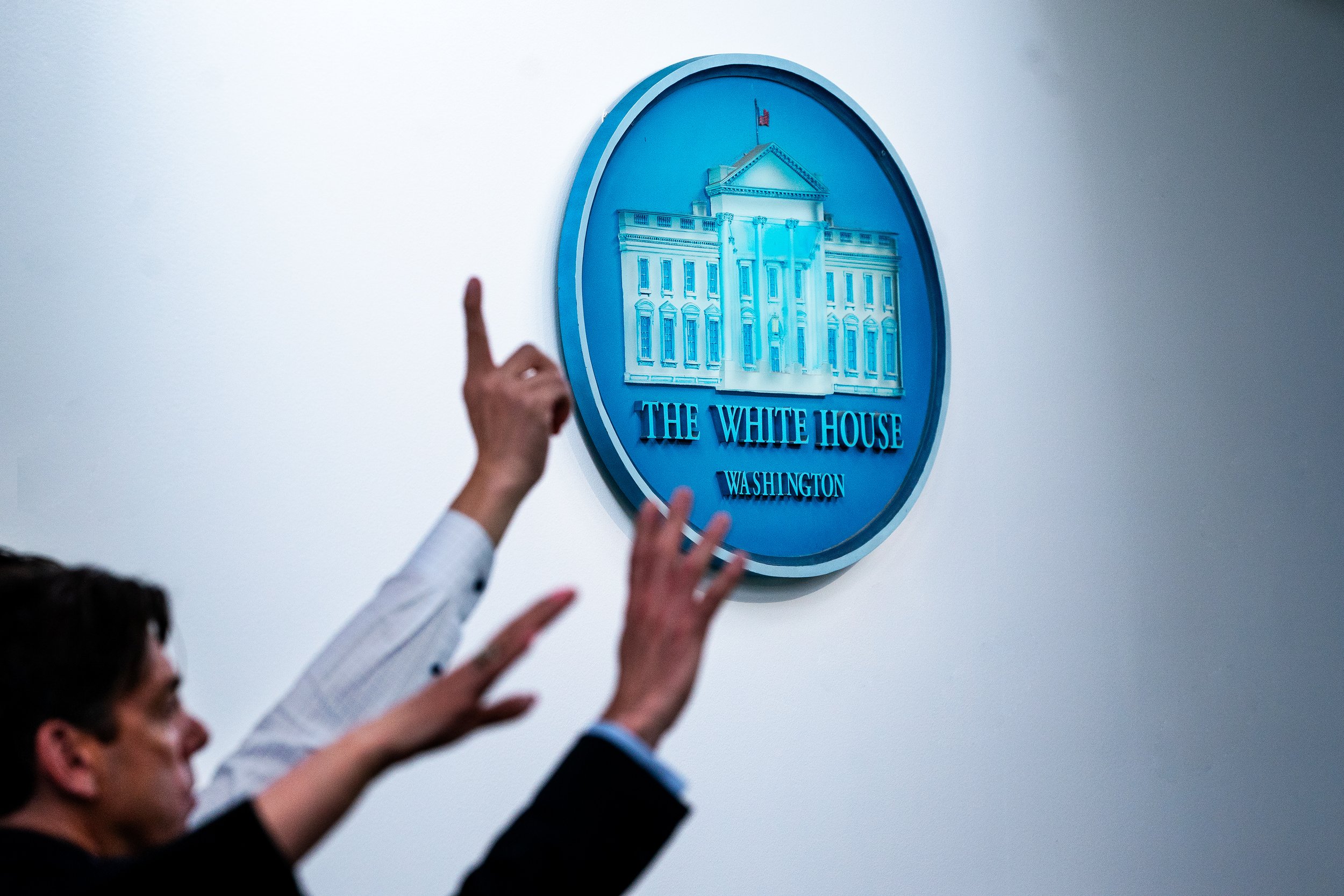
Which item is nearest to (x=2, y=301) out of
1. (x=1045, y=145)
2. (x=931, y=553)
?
(x=931, y=553)

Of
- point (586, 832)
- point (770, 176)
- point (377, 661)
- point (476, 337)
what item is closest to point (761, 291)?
point (770, 176)

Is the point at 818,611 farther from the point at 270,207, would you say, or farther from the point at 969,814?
the point at 270,207

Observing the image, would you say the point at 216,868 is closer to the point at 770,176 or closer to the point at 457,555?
the point at 457,555

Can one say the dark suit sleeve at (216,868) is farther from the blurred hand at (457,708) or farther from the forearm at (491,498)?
the forearm at (491,498)

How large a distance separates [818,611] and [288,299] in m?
0.97

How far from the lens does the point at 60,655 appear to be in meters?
0.98

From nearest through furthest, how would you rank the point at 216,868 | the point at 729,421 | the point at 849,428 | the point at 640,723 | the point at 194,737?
the point at 216,868, the point at 640,723, the point at 194,737, the point at 729,421, the point at 849,428

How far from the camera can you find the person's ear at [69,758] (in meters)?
0.94

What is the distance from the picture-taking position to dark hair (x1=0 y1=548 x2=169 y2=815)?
0.95m

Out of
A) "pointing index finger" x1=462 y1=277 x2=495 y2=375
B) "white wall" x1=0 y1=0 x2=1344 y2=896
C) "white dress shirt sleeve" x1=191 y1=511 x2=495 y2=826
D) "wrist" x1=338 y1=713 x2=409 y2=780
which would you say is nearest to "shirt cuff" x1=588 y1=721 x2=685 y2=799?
"wrist" x1=338 y1=713 x2=409 y2=780

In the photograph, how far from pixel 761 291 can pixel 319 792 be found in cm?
159

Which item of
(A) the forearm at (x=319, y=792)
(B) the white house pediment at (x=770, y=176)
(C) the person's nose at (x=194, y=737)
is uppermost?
(B) the white house pediment at (x=770, y=176)

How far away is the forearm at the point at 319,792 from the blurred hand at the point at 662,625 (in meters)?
0.15

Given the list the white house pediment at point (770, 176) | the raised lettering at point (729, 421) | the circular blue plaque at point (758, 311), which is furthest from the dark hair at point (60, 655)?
the white house pediment at point (770, 176)
